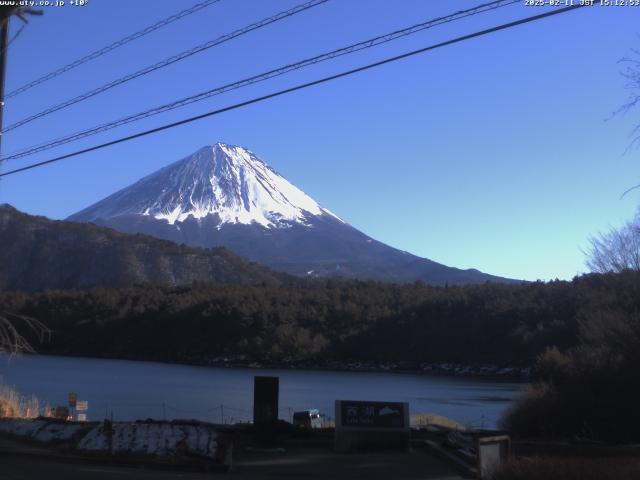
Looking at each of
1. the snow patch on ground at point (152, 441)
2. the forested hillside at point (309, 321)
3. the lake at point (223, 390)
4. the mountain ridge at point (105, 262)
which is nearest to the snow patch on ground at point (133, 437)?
the snow patch on ground at point (152, 441)

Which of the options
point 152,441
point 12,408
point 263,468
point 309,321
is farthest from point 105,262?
point 263,468

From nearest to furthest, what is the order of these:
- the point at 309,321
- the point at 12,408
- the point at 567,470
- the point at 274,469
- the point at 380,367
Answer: the point at 567,470 < the point at 274,469 < the point at 12,408 < the point at 380,367 < the point at 309,321

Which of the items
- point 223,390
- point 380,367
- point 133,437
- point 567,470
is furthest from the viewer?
point 380,367

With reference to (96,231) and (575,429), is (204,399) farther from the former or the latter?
(96,231)

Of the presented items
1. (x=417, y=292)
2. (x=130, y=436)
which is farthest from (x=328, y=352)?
(x=130, y=436)

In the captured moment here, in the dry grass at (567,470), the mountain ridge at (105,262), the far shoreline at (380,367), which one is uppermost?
the mountain ridge at (105,262)

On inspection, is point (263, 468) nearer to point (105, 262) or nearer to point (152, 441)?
point (152, 441)

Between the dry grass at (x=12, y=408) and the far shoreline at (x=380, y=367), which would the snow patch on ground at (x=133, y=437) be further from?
the far shoreline at (x=380, y=367)
